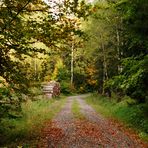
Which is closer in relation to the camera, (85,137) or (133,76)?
(85,137)

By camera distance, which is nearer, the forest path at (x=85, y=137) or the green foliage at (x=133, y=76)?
the forest path at (x=85, y=137)

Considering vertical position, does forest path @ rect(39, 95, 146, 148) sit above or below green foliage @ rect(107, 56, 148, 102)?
below

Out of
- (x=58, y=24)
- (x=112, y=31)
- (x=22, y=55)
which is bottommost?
(x=22, y=55)

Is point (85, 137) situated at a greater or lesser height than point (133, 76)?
lesser

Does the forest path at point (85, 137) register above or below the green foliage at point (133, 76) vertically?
below

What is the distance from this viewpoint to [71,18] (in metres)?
12.6

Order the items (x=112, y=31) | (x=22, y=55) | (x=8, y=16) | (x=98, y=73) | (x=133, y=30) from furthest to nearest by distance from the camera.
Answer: (x=98, y=73), (x=112, y=31), (x=133, y=30), (x=22, y=55), (x=8, y=16)

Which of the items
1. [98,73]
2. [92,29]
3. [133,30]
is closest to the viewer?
[133,30]

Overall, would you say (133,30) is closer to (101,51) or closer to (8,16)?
(8,16)

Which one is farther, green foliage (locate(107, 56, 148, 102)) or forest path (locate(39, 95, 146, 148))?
green foliage (locate(107, 56, 148, 102))

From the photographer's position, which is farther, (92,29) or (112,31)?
(92,29)

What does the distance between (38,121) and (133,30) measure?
695 cm

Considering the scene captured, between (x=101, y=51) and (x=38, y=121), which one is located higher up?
(x=101, y=51)

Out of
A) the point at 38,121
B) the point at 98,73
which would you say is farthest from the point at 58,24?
the point at 98,73
